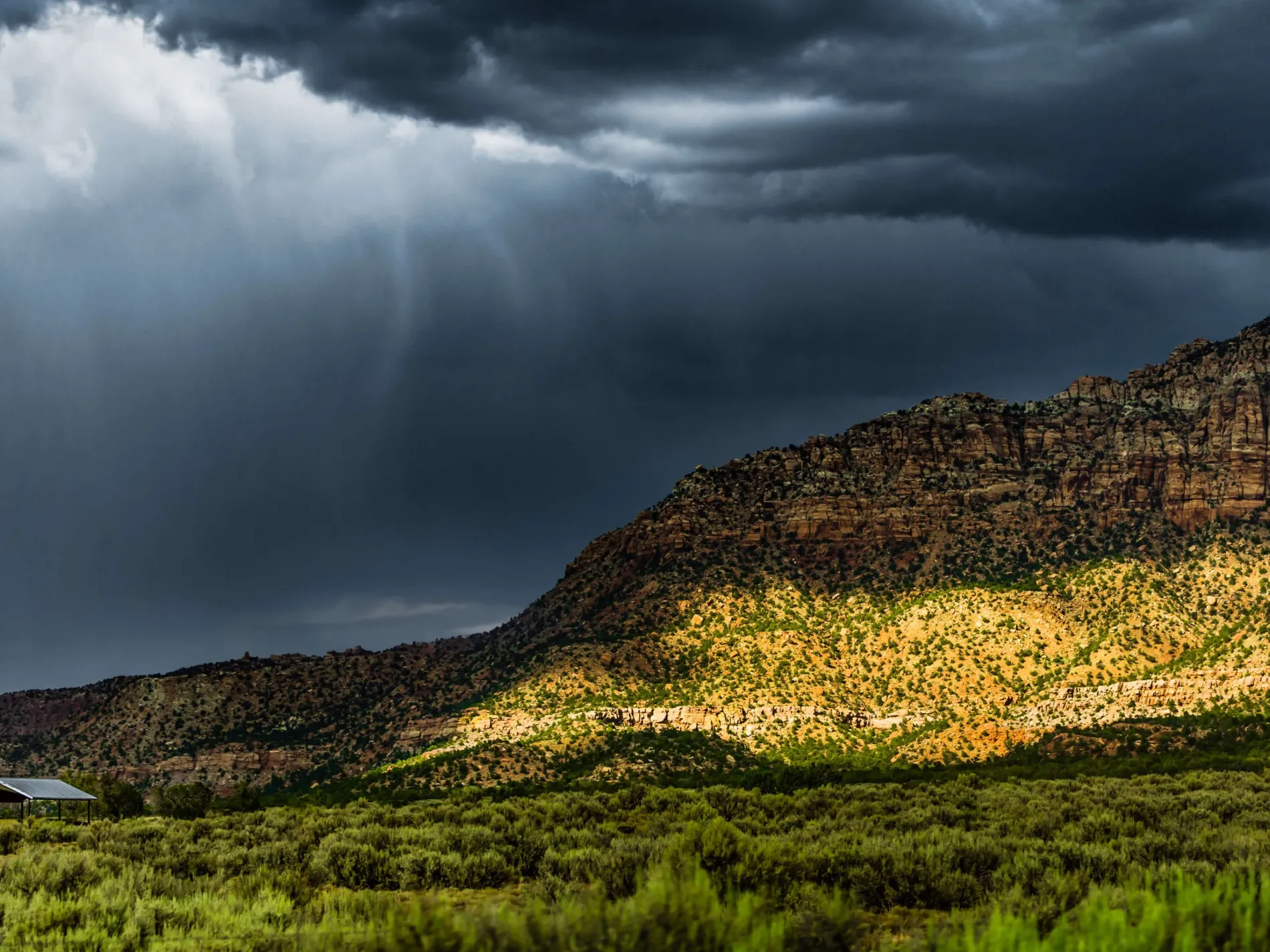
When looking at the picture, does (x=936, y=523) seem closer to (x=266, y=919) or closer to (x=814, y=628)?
(x=814, y=628)

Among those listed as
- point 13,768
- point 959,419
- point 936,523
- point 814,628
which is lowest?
point 13,768

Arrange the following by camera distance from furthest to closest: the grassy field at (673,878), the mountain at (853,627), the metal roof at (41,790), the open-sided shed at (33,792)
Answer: the mountain at (853,627) < the metal roof at (41,790) < the open-sided shed at (33,792) < the grassy field at (673,878)

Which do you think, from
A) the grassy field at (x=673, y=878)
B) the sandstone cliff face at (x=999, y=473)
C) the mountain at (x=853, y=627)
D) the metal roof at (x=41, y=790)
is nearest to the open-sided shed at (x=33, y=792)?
the metal roof at (x=41, y=790)

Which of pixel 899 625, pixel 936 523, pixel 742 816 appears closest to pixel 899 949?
pixel 742 816

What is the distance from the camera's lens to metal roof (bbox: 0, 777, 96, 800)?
41812mm

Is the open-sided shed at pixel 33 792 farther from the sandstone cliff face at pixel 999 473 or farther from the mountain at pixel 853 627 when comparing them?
the sandstone cliff face at pixel 999 473

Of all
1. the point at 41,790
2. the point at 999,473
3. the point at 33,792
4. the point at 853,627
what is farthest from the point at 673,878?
the point at 999,473

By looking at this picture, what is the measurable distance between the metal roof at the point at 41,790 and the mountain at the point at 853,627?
91.3 ft

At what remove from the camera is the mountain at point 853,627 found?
80.4 metres

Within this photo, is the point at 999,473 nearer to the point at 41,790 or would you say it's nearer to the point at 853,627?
the point at 853,627

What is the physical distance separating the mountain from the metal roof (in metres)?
27.8

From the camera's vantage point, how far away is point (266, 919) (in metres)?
12.4

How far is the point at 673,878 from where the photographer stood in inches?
369

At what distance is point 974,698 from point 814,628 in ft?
58.9
